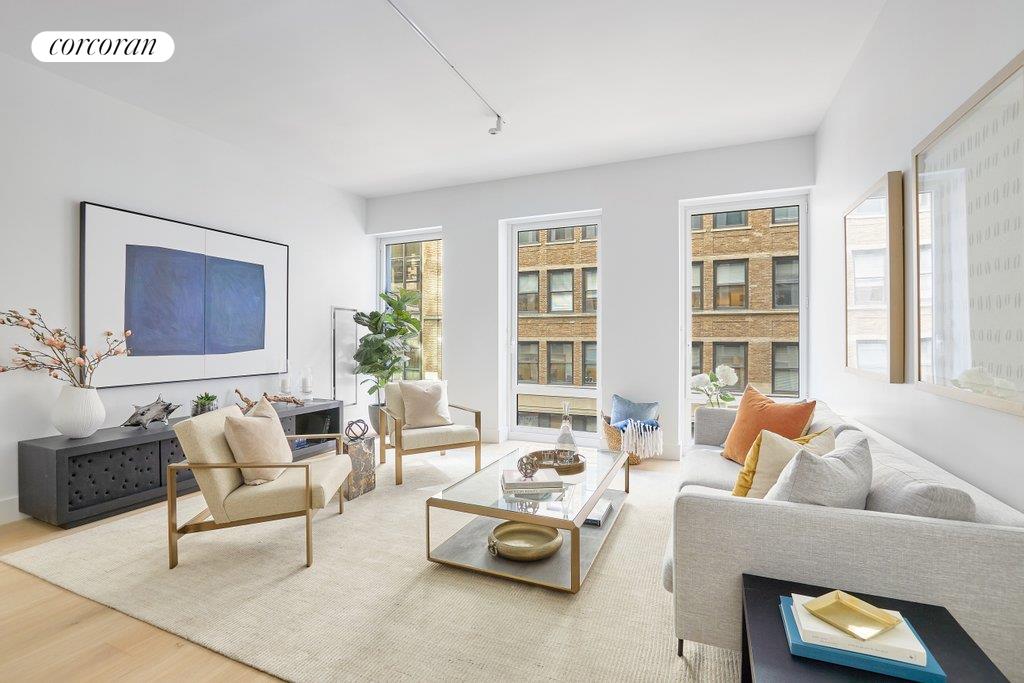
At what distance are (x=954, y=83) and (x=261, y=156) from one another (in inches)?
191

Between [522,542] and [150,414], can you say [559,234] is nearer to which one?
[522,542]

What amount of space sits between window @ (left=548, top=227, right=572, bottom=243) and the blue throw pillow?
1742 millimetres

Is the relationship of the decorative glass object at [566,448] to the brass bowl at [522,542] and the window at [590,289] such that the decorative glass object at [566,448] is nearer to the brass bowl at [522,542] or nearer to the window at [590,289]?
the brass bowl at [522,542]

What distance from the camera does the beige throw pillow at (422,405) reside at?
416 cm

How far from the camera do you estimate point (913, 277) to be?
206 cm

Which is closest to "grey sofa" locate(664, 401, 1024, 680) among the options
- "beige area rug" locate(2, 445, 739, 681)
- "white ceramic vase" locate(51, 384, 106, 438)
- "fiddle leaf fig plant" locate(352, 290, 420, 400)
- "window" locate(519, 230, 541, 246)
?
"beige area rug" locate(2, 445, 739, 681)

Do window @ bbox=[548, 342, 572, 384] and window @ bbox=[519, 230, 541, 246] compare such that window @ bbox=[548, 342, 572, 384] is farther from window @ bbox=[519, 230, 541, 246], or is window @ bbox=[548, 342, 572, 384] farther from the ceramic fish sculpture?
the ceramic fish sculpture

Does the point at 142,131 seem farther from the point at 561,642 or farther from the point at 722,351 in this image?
the point at 722,351

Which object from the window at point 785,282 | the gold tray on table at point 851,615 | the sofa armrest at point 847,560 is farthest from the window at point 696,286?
the gold tray on table at point 851,615

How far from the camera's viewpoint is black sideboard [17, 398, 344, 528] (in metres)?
2.88

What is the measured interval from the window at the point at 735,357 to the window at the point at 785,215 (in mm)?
1144

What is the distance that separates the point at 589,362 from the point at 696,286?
4.19 feet

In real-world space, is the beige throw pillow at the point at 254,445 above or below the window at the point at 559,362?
below

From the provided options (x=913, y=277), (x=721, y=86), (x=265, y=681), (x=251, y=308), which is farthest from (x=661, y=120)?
(x=265, y=681)
